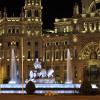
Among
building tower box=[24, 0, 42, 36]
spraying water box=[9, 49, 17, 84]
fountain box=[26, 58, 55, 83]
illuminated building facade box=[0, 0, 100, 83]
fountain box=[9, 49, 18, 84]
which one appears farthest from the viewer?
building tower box=[24, 0, 42, 36]

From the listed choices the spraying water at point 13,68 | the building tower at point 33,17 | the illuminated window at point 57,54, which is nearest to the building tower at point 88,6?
the building tower at point 33,17

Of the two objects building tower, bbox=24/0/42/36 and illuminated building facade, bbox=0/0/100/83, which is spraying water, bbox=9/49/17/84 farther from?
building tower, bbox=24/0/42/36

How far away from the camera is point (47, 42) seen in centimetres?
8031

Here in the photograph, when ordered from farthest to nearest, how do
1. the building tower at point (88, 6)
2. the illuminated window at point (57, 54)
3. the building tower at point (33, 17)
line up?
the building tower at point (88, 6) → the building tower at point (33, 17) → the illuminated window at point (57, 54)

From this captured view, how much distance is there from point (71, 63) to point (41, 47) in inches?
292

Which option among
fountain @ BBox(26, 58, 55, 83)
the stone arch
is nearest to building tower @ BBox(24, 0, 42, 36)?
fountain @ BBox(26, 58, 55, 83)

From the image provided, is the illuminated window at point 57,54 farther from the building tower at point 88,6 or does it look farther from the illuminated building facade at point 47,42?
the building tower at point 88,6

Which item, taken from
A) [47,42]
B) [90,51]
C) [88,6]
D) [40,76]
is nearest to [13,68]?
[47,42]

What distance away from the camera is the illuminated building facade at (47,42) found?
7744 cm

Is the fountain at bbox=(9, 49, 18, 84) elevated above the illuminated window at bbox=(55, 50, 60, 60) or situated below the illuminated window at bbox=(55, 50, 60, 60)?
below

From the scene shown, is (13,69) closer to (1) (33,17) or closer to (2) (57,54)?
(2) (57,54)

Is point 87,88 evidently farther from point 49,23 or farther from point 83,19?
point 49,23

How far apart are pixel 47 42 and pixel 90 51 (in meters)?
9.78

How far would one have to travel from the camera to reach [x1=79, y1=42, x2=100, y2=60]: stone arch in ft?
252
